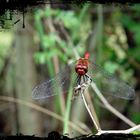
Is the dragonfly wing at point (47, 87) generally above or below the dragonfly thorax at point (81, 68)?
below

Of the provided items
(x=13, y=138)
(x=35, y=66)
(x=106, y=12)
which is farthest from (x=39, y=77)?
(x=13, y=138)

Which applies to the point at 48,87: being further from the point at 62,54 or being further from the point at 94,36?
the point at 94,36

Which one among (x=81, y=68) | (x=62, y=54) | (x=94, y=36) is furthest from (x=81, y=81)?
(x=94, y=36)

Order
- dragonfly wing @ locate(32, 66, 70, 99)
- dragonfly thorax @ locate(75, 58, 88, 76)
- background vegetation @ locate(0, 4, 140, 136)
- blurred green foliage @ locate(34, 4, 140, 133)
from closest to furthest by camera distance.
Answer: dragonfly thorax @ locate(75, 58, 88, 76) < dragonfly wing @ locate(32, 66, 70, 99) < blurred green foliage @ locate(34, 4, 140, 133) < background vegetation @ locate(0, 4, 140, 136)

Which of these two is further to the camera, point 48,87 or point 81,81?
point 48,87

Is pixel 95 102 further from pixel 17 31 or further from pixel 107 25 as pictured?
pixel 107 25

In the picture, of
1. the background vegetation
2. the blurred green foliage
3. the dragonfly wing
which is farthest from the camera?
the background vegetation

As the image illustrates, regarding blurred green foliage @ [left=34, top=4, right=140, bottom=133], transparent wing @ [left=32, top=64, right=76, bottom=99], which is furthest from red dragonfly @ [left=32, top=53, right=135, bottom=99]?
blurred green foliage @ [left=34, top=4, right=140, bottom=133]

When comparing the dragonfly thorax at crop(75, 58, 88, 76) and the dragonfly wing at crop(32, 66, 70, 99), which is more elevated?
the dragonfly thorax at crop(75, 58, 88, 76)

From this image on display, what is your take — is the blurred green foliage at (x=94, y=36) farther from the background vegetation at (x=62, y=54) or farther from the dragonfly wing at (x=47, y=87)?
the dragonfly wing at (x=47, y=87)

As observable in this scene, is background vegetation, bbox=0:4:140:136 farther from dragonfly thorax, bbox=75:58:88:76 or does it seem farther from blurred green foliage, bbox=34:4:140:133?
dragonfly thorax, bbox=75:58:88:76

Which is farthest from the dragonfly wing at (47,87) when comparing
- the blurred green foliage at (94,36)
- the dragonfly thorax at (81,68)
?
A: the blurred green foliage at (94,36)
